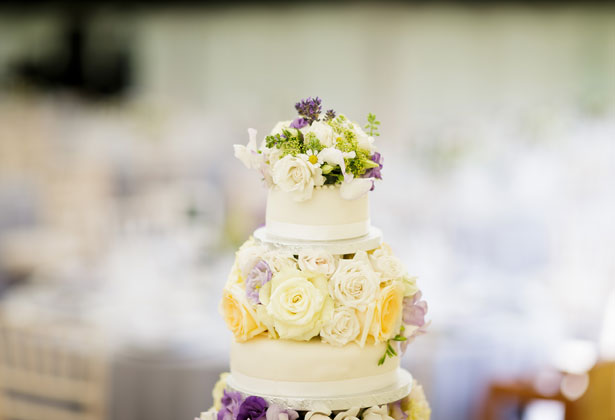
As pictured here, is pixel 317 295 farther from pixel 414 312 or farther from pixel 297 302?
pixel 414 312

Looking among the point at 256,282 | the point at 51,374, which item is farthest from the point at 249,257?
the point at 51,374

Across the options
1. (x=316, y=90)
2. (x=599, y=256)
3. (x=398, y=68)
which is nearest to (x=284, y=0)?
(x=316, y=90)

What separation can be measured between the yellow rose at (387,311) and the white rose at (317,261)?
0.42ft

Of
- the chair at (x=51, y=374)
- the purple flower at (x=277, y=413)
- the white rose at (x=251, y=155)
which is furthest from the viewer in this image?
the chair at (x=51, y=374)

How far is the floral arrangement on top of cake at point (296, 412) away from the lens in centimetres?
182

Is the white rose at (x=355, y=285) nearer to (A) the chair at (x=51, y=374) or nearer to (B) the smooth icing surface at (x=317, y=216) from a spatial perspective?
(B) the smooth icing surface at (x=317, y=216)

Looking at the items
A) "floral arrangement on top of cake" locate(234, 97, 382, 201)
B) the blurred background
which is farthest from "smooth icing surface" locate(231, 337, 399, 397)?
the blurred background

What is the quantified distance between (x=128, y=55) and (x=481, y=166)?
9161 mm

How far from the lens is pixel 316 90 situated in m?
12.2

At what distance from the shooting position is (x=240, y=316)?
1.89 m

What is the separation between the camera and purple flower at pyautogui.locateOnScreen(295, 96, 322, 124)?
191 cm

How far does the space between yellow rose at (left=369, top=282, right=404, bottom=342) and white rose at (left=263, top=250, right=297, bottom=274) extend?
8.2 inches

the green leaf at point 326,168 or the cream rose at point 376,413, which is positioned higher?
the green leaf at point 326,168

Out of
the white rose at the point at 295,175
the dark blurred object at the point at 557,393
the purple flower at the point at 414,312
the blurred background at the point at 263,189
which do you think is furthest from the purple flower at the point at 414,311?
the dark blurred object at the point at 557,393
